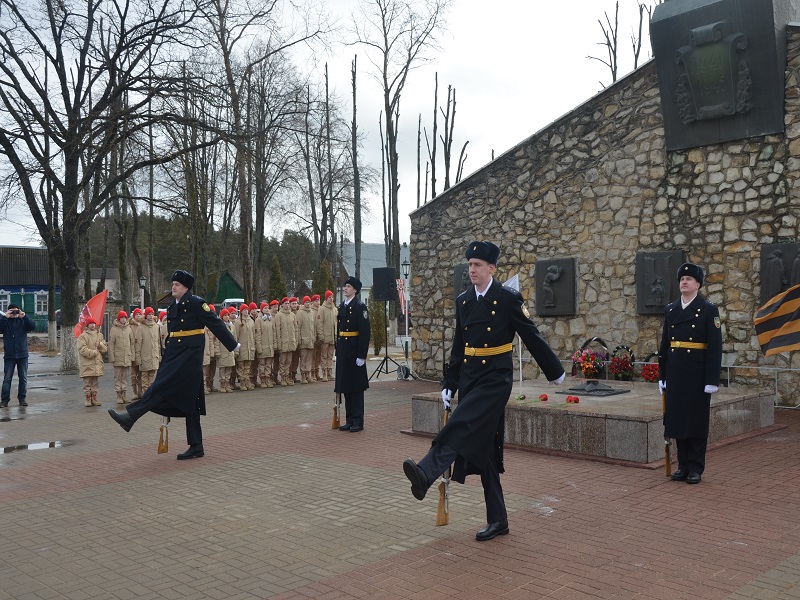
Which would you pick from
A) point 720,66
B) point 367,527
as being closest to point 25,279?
point 720,66

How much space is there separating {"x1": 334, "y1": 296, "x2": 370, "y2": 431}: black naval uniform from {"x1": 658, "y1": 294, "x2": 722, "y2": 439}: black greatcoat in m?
4.33

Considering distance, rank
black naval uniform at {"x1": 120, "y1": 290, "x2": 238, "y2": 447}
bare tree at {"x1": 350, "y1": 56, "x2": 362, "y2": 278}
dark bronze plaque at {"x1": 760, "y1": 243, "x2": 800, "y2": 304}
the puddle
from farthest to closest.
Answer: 1. bare tree at {"x1": 350, "y1": 56, "x2": 362, "y2": 278}
2. dark bronze plaque at {"x1": 760, "y1": 243, "x2": 800, "y2": 304}
3. the puddle
4. black naval uniform at {"x1": 120, "y1": 290, "x2": 238, "y2": 447}

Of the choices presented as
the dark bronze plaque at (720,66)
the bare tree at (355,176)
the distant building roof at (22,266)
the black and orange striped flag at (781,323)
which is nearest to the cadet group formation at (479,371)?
the black and orange striped flag at (781,323)

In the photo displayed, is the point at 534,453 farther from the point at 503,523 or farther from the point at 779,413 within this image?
the point at 779,413

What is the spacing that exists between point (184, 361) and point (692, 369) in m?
5.35

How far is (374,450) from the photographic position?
938cm

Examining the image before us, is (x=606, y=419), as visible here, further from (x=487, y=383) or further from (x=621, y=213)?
(x=621, y=213)

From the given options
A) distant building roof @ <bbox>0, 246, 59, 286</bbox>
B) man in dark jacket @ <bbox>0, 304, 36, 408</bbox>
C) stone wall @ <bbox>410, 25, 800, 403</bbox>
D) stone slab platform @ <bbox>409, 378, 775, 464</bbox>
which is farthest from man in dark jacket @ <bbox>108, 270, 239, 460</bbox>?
distant building roof @ <bbox>0, 246, 59, 286</bbox>

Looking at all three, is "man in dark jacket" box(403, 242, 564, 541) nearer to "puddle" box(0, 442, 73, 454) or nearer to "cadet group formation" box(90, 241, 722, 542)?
"cadet group formation" box(90, 241, 722, 542)

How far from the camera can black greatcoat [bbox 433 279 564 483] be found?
5453 millimetres

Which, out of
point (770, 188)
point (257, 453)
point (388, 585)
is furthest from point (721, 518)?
point (770, 188)

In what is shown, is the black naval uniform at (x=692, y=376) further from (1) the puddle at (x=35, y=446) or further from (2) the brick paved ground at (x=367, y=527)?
(1) the puddle at (x=35, y=446)

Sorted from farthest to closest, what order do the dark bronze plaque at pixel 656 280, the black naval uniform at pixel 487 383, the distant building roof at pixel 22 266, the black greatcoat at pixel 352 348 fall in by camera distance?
the distant building roof at pixel 22 266
the dark bronze plaque at pixel 656 280
the black greatcoat at pixel 352 348
the black naval uniform at pixel 487 383

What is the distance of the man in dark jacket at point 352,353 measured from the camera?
1074 cm
